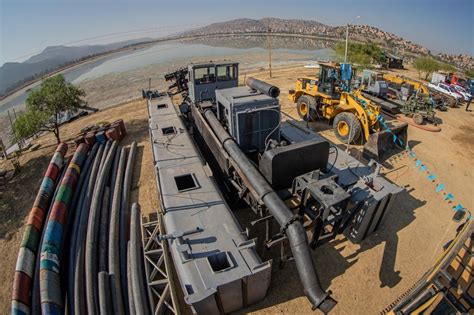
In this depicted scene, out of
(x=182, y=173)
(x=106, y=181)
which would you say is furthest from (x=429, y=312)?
(x=106, y=181)

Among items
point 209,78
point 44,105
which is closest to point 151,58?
point 44,105

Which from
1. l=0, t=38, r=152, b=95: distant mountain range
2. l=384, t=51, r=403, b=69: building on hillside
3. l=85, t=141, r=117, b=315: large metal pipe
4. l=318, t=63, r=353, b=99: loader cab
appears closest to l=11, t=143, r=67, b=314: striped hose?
l=85, t=141, r=117, b=315: large metal pipe

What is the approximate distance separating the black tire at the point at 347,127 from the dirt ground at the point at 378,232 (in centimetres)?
49

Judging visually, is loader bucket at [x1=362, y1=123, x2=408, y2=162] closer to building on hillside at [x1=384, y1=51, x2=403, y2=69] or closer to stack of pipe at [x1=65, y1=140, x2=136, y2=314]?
stack of pipe at [x1=65, y1=140, x2=136, y2=314]

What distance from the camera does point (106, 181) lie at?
1014 cm

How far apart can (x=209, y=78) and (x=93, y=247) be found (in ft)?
28.8

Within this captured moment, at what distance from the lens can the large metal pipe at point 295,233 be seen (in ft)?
15.0

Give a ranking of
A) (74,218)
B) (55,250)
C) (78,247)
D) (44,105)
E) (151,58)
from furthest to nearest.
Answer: (151,58), (44,105), (74,218), (78,247), (55,250)

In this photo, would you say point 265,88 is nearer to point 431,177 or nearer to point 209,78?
point 209,78

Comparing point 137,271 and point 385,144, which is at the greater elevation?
point 385,144

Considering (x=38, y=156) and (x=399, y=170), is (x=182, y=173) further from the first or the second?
(x=38, y=156)

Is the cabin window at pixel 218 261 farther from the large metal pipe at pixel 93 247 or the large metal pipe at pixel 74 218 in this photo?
the large metal pipe at pixel 74 218

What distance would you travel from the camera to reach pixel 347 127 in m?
12.3

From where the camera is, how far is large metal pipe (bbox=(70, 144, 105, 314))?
5848 mm
